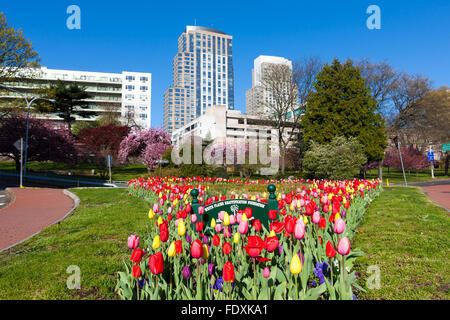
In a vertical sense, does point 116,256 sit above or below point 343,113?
below

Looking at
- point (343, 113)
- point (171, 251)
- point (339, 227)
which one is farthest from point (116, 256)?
point (343, 113)

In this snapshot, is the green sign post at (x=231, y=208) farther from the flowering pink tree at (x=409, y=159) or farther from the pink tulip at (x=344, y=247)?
the flowering pink tree at (x=409, y=159)

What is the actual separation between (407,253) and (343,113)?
80.4ft

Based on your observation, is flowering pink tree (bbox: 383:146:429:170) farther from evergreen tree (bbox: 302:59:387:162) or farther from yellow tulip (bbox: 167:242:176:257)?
yellow tulip (bbox: 167:242:176:257)

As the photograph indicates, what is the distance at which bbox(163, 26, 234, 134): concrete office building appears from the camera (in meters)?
174

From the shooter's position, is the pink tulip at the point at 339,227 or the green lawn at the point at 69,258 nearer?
the pink tulip at the point at 339,227

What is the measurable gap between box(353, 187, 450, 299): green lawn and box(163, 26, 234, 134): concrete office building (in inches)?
6687

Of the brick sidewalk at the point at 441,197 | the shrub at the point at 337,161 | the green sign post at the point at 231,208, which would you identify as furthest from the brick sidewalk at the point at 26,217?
the shrub at the point at 337,161

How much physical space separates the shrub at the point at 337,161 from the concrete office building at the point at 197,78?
156128 mm

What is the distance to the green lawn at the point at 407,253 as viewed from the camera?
3311mm

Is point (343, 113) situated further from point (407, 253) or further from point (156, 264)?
point (156, 264)

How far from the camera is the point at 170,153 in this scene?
22.5m

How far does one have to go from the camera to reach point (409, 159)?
44.8m

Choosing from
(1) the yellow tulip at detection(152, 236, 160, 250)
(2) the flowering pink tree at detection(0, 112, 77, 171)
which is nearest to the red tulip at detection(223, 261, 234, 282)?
(1) the yellow tulip at detection(152, 236, 160, 250)
